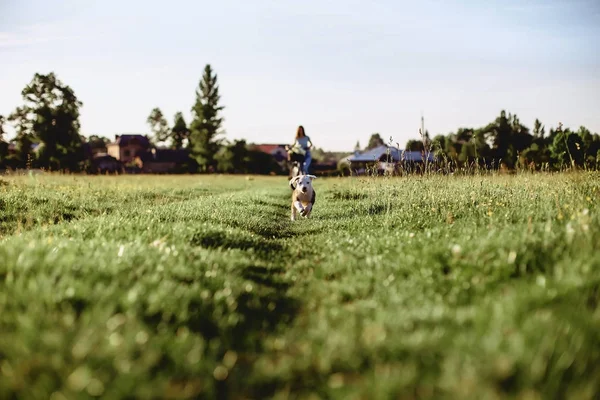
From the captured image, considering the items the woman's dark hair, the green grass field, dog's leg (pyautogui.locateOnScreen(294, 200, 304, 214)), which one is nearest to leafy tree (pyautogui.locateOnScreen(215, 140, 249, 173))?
the woman's dark hair

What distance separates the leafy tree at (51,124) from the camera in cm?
4828

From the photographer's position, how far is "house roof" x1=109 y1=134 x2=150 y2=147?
9869 centimetres

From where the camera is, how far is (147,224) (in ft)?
24.5

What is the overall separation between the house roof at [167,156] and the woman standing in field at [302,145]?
79.9 meters

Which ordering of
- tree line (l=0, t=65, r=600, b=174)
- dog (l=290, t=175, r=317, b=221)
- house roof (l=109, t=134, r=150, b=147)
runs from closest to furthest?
dog (l=290, t=175, r=317, b=221) < tree line (l=0, t=65, r=600, b=174) < house roof (l=109, t=134, r=150, b=147)

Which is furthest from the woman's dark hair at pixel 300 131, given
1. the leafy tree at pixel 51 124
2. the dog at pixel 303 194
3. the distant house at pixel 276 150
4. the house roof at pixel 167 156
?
the distant house at pixel 276 150

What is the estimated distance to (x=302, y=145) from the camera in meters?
13.7

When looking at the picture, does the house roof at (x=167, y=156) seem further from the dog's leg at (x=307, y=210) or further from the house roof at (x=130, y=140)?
the dog's leg at (x=307, y=210)

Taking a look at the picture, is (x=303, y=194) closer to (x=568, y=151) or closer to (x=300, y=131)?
(x=300, y=131)

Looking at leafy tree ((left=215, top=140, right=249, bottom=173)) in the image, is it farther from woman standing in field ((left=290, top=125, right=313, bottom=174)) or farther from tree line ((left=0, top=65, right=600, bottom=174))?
woman standing in field ((left=290, top=125, right=313, bottom=174))

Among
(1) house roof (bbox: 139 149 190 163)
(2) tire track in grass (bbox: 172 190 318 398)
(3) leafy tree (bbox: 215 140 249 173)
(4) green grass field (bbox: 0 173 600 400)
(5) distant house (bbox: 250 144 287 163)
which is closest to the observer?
(4) green grass field (bbox: 0 173 600 400)

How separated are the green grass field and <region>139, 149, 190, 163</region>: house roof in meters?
88.3

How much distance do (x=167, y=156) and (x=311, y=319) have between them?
3660 inches

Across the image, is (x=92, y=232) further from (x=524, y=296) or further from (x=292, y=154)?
(x=292, y=154)
